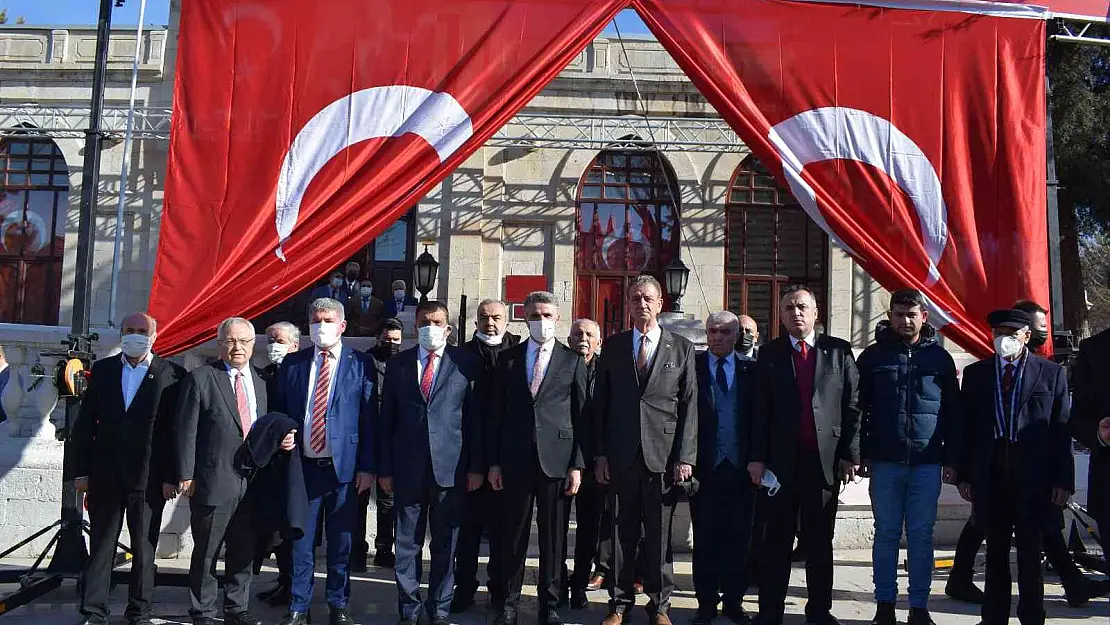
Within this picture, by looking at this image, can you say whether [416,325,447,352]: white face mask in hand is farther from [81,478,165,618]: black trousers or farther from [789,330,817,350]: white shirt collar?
[789,330,817,350]: white shirt collar

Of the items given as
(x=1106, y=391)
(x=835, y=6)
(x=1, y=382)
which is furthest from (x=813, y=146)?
(x=1, y=382)

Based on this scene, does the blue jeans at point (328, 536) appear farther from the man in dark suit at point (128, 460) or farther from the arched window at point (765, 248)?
the arched window at point (765, 248)

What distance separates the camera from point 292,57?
6.00 meters

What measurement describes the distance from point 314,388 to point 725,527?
7.84 ft

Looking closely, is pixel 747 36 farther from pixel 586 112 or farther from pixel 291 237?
pixel 586 112

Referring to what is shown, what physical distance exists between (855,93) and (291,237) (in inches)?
150

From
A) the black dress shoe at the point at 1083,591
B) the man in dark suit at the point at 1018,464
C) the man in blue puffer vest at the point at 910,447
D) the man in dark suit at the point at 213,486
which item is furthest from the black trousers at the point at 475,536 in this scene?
the black dress shoe at the point at 1083,591

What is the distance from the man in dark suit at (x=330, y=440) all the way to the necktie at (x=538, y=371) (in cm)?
91

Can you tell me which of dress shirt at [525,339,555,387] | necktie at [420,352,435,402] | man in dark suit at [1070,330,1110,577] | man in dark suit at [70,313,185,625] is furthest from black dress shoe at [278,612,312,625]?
man in dark suit at [1070,330,1110,577]

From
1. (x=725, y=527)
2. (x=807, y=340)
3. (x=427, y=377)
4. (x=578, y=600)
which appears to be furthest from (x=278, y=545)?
(x=807, y=340)

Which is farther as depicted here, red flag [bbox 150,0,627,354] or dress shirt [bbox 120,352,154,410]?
red flag [bbox 150,0,627,354]

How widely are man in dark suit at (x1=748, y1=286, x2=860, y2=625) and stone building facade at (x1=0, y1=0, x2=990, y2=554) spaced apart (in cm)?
984

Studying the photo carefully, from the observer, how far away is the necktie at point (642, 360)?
4875 mm

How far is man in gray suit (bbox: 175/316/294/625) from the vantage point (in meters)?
4.74
